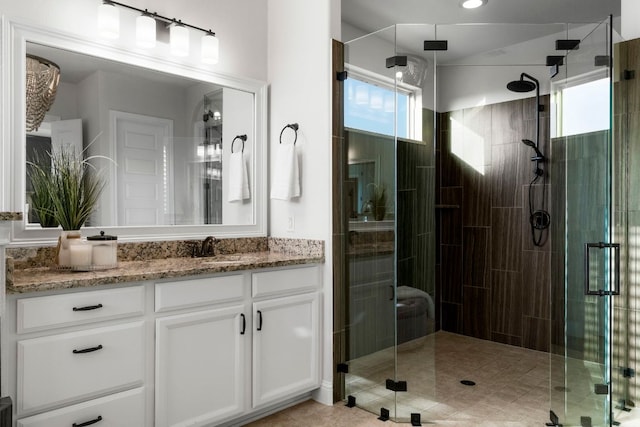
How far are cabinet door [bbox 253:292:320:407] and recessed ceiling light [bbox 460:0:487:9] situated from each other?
8.19 ft

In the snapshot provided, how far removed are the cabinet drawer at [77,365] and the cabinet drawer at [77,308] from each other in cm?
5

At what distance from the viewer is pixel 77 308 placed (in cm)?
181

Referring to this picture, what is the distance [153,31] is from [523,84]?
9.71 ft

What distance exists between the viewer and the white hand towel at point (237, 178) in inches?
118

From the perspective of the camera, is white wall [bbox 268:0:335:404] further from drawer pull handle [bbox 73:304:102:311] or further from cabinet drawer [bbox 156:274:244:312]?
drawer pull handle [bbox 73:304:102:311]

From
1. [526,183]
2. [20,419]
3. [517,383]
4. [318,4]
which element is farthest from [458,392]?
[318,4]

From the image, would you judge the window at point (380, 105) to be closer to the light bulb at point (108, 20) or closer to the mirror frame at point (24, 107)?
the mirror frame at point (24, 107)

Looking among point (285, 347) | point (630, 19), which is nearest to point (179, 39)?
point (285, 347)

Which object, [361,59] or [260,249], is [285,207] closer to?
[260,249]

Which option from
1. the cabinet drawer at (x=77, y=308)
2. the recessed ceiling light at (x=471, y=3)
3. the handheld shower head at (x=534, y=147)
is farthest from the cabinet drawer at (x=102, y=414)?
the handheld shower head at (x=534, y=147)

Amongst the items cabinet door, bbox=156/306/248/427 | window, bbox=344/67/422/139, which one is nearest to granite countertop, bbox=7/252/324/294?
cabinet door, bbox=156/306/248/427

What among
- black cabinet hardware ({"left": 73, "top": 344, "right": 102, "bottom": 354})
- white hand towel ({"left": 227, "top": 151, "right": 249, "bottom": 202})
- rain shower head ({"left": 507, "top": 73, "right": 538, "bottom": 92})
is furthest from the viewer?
rain shower head ({"left": 507, "top": 73, "right": 538, "bottom": 92})

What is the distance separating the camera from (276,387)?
2561 mm

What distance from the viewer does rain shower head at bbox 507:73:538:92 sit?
3.71 metres
